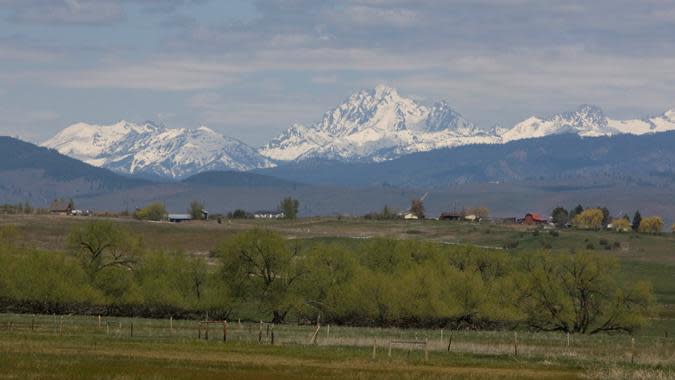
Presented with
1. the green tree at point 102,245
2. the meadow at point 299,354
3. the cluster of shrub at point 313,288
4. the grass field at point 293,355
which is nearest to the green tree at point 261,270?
the cluster of shrub at point 313,288

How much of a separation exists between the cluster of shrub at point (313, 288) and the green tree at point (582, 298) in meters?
0.10

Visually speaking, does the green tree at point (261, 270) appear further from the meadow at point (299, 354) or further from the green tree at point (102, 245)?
the meadow at point (299, 354)

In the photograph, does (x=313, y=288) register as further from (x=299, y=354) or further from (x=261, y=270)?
(x=299, y=354)

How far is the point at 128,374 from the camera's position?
64.8 m

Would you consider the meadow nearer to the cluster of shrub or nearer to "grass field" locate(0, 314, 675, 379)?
"grass field" locate(0, 314, 675, 379)

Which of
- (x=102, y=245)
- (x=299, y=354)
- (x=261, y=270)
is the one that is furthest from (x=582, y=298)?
(x=299, y=354)

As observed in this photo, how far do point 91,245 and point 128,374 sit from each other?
259ft

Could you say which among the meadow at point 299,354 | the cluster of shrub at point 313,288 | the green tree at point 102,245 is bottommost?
the meadow at point 299,354

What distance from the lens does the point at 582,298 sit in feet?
431

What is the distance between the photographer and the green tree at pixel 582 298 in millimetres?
128625

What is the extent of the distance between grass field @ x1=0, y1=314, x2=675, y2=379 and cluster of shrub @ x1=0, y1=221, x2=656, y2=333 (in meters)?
18.7

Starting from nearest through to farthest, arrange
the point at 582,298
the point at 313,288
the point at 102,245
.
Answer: the point at 582,298, the point at 313,288, the point at 102,245

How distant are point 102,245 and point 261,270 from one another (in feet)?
60.6

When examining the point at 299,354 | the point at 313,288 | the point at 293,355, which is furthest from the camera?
the point at 313,288
